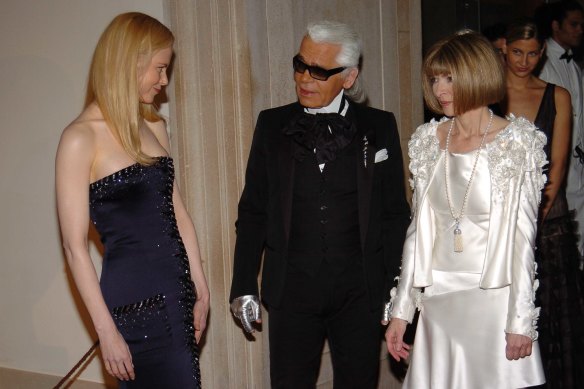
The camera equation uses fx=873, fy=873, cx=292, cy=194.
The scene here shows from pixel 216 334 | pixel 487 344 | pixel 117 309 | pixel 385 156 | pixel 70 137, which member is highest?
pixel 70 137

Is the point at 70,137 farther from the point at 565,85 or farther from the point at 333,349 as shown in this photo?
the point at 565,85

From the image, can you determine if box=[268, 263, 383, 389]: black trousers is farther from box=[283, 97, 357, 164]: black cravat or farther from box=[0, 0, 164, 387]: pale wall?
box=[0, 0, 164, 387]: pale wall

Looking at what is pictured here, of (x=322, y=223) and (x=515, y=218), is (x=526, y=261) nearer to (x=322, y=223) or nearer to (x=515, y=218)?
(x=515, y=218)

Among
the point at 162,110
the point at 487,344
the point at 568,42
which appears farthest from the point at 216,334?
the point at 568,42

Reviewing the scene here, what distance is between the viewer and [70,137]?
3062 millimetres

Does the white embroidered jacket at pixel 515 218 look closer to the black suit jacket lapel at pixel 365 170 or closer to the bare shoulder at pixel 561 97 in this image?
the black suit jacket lapel at pixel 365 170

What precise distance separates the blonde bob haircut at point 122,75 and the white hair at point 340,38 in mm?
848

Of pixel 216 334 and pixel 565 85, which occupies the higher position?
pixel 565 85

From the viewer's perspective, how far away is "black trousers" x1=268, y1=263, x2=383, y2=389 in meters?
3.72

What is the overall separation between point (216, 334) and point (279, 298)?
0.94m

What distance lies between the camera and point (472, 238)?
131 inches

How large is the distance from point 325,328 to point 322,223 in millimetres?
498

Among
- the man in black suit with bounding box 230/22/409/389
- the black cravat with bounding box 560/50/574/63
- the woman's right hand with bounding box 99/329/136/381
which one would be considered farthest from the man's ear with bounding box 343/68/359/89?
the black cravat with bounding box 560/50/574/63

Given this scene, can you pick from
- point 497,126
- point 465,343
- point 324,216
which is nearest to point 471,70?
point 497,126
